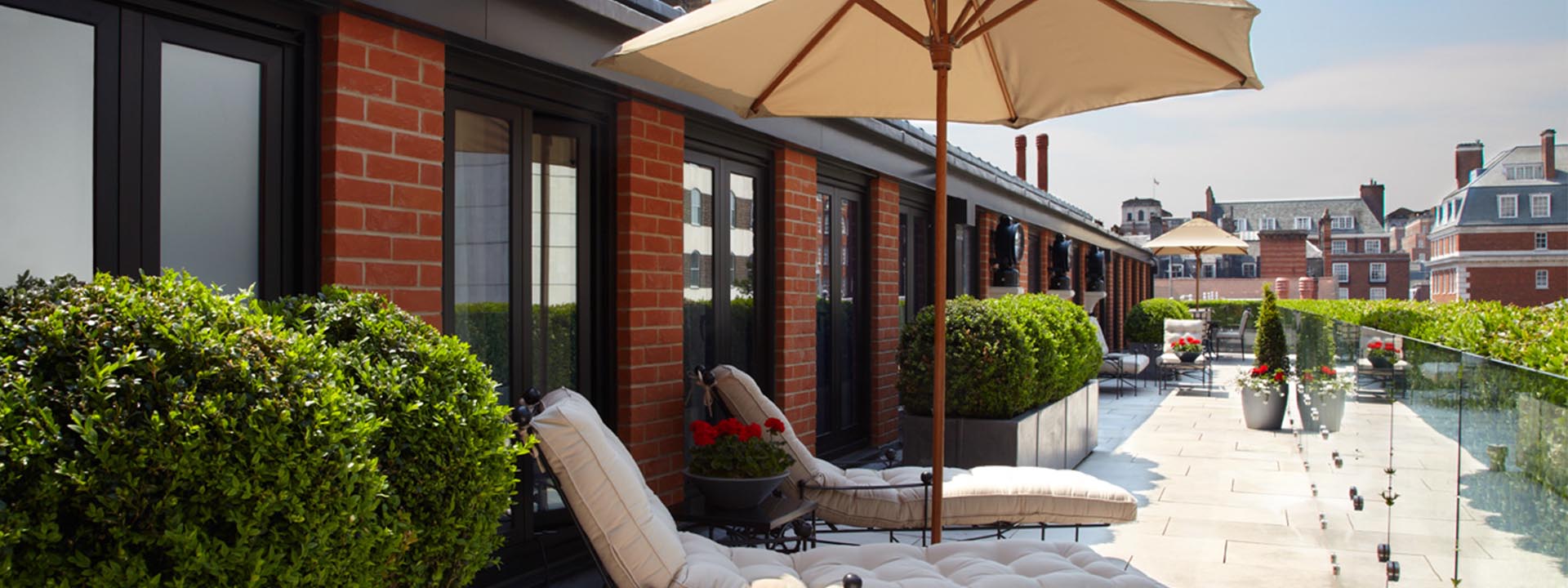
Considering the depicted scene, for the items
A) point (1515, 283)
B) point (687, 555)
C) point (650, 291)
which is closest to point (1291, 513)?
point (650, 291)

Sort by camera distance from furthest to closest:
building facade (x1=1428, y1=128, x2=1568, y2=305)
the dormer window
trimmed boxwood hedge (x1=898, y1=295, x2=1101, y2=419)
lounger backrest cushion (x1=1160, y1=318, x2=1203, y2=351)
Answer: the dormer window < building facade (x1=1428, y1=128, x2=1568, y2=305) < lounger backrest cushion (x1=1160, y1=318, x2=1203, y2=351) < trimmed boxwood hedge (x1=898, y1=295, x2=1101, y2=419)

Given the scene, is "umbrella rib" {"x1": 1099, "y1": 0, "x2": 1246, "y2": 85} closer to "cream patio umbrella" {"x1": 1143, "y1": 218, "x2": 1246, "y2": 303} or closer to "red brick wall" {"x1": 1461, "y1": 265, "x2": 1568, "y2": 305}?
"cream patio umbrella" {"x1": 1143, "y1": 218, "x2": 1246, "y2": 303}

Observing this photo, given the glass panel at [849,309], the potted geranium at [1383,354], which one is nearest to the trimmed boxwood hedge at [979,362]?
the glass panel at [849,309]

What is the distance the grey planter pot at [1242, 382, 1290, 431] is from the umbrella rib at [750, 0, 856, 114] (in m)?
7.91

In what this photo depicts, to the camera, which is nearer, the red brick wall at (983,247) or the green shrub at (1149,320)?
the red brick wall at (983,247)

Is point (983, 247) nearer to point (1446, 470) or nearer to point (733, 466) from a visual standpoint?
point (733, 466)

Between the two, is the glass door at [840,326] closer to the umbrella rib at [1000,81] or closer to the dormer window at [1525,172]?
the umbrella rib at [1000,81]

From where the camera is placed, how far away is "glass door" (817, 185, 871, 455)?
7465mm

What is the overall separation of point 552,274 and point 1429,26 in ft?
112

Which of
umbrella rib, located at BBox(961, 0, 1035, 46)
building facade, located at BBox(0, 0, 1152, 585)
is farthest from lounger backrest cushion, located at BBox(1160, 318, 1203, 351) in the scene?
umbrella rib, located at BBox(961, 0, 1035, 46)

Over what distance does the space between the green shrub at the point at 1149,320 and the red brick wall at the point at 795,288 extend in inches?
686

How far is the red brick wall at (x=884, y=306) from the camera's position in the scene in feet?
26.7

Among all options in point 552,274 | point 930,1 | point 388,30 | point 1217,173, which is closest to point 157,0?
point 388,30

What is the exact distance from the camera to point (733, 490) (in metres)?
4.27
